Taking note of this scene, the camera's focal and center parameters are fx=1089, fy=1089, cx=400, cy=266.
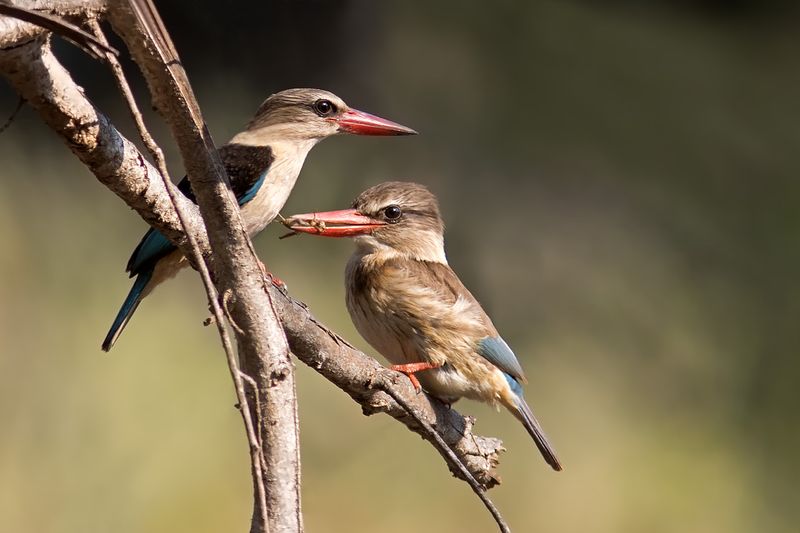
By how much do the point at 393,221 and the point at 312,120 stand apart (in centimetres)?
44

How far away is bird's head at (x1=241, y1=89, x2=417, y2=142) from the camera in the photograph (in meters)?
3.08

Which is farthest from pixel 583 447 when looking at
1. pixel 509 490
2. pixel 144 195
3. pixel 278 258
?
pixel 144 195

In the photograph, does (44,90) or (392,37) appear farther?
(392,37)

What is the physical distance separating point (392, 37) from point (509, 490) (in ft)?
7.64

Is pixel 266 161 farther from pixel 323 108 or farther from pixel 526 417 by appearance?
pixel 526 417

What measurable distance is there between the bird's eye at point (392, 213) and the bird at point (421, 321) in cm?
2

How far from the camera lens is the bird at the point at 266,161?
8.63 ft

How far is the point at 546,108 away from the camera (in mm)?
5945

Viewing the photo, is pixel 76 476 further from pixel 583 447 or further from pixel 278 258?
pixel 583 447

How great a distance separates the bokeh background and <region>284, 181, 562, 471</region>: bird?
172 cm

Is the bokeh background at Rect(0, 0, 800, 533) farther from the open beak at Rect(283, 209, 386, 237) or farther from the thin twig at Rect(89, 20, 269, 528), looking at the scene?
the thin twig at Rect(89, 20, 269, 528)

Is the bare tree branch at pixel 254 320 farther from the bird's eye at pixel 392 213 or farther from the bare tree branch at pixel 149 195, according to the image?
the bird's eye at pixel 392 213

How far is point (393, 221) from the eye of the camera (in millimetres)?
2873

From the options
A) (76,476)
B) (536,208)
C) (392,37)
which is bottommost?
(76,476)
